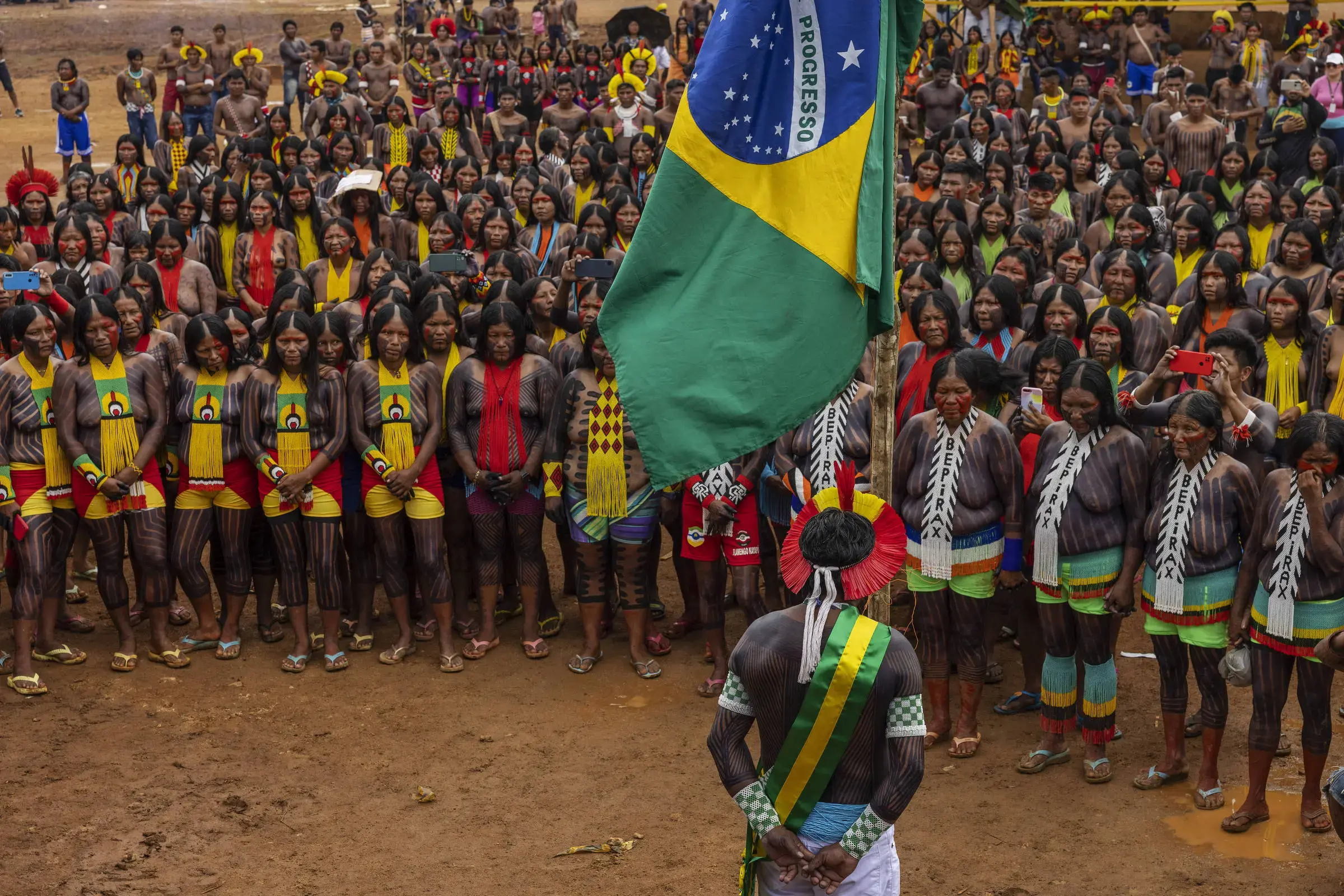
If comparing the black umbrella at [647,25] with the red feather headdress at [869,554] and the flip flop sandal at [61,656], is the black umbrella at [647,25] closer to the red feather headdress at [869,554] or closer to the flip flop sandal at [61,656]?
the flip flop sandal at [61,656]

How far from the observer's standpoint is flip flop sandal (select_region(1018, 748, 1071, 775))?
8023 millimetres

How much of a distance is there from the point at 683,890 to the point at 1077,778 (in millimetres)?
2182

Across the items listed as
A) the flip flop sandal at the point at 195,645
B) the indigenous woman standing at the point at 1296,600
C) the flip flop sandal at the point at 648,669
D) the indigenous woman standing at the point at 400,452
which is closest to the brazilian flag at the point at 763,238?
the indigenous woman standing at the point at 1296,600

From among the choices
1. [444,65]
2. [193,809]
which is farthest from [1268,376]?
[444,65]

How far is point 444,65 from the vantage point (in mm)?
24109

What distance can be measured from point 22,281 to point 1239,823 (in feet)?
23.6

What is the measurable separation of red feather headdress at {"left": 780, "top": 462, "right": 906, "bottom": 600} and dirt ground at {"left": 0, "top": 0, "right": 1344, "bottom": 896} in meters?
2.54

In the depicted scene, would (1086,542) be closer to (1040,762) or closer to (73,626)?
(1040,762)

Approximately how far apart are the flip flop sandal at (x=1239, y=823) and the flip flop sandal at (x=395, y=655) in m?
4.83

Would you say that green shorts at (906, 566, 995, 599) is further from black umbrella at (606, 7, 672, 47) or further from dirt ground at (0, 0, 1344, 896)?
black umbrella at (606, 7, 672, 47)

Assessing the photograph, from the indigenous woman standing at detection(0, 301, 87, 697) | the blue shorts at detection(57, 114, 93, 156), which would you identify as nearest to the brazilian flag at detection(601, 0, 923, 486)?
the indigenous woman standing at detection(0, 301, 87, 697)

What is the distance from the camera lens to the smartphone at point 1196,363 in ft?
23.5

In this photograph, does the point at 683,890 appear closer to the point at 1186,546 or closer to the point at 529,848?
the point at 529,848

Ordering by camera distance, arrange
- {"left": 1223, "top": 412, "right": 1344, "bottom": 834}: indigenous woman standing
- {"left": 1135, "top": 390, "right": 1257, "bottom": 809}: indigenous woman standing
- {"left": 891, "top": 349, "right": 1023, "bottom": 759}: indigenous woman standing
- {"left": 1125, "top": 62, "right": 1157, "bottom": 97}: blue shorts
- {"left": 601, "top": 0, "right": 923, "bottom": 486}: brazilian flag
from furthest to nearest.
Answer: {"left": 1125, "top": 62, "right": 1157, "bottom": 97}: blue shorts
{"left": 891, "top": 349, "right": 1023, "bottom": 759}: indigenous woman standing
{"left": 1135, "top": 390, "right": 1257, "bottom": 809}: indigenous woman standing
{"left": 1223, "top": 412, "right": 1344, "bottom": 834}: indigenous woman standing
{"left": 601, "top": 0, "right": 923, "bottom": 486}: brazilian flag
